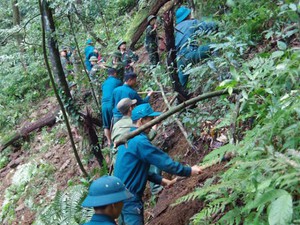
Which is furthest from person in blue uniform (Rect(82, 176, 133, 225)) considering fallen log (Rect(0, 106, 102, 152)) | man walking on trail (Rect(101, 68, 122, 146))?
fallen log (Rect(0, 106, 102, 152))

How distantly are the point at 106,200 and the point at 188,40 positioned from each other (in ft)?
11.9

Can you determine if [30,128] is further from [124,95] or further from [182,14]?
[182,14]

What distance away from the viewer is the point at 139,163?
16.0 feet

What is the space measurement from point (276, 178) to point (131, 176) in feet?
7.46

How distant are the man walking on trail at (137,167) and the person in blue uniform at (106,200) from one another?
99cm

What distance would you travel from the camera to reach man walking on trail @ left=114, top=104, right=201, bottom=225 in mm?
4660

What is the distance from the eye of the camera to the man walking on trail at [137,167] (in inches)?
183

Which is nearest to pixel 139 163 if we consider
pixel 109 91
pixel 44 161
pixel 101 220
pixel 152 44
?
pixel 101 220

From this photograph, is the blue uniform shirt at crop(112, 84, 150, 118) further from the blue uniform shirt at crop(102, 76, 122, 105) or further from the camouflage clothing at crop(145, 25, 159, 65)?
the camouflage clothing at crop(145, 25, 159, 65)

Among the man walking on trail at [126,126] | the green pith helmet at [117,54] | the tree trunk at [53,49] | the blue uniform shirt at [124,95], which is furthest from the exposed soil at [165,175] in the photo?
the tree trunk at [53,49]

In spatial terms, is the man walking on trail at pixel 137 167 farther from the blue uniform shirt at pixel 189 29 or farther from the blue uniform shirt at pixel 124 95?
the blue uniform shirt at pixel 124 95

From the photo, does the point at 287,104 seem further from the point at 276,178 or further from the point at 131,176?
the point at 131,176

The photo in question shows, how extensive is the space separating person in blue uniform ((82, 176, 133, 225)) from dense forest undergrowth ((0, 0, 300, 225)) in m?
0.68

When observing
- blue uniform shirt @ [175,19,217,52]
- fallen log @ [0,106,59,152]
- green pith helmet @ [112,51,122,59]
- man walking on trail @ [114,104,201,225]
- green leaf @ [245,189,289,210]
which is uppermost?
blue uniform shirt @ [175,19,217,52]
